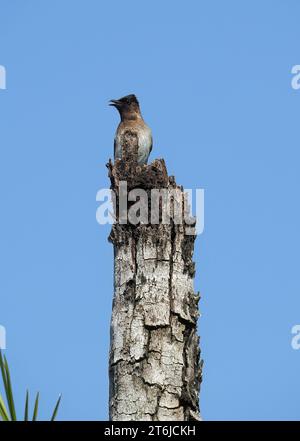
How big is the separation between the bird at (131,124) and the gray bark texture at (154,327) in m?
5.34

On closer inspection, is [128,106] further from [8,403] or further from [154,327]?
[8,403]

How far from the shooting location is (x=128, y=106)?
14.7 meters

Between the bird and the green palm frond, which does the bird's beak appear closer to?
the bird

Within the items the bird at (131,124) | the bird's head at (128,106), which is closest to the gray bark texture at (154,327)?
the bird at (131,124)

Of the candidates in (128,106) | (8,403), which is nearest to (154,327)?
(8,403)

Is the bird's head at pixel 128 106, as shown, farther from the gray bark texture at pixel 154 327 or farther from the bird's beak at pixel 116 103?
the gray bark texture at pixel 154 327

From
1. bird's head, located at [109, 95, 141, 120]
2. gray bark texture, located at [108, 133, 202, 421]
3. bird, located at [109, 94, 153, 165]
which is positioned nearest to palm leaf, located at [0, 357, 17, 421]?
gray bark texture, located at [108, 133, 202, 421]

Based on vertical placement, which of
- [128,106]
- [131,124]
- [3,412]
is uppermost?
[128,106]

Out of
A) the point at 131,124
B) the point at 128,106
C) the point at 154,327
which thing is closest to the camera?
the point at 154,327

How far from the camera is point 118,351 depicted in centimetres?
796

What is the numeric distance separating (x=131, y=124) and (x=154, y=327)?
271 inches

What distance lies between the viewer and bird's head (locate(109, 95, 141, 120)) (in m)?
14.7

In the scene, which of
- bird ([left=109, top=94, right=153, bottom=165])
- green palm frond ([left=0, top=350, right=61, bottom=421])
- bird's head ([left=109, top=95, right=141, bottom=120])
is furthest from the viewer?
bird's head ([left=109, top=95, right=141, bottom=120])
